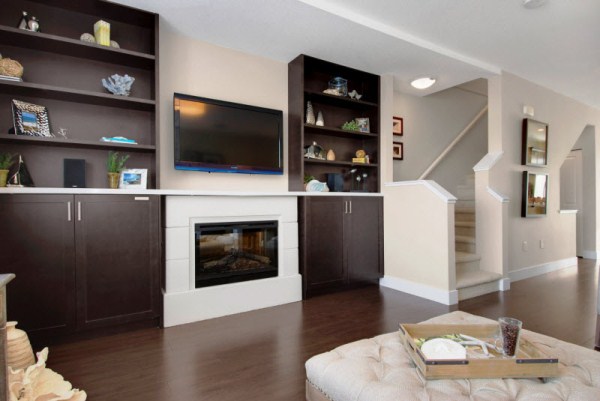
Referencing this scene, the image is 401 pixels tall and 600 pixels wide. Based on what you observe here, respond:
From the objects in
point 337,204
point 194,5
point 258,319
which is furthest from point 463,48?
point 258,319

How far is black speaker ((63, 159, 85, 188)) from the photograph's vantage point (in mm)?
2477

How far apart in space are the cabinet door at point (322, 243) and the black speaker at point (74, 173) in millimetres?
1902

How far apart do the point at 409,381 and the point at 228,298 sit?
198cm

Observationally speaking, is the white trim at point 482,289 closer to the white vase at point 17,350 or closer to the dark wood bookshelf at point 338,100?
the dark wood bookshelf at point 338,100

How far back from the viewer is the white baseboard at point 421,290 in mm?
3133

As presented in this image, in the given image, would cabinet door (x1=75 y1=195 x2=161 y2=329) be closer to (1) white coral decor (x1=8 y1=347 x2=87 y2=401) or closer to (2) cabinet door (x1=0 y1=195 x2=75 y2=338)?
(2) cabinet door (x1=0 y1=195 x2=75 y2=338)

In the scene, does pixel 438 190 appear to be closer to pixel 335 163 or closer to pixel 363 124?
pixel 335 163

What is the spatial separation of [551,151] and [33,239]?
19.7ft

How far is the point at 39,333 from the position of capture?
214 centimetres

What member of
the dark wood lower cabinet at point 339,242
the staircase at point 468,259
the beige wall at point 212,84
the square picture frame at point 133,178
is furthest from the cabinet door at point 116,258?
the staircase at point 468,259

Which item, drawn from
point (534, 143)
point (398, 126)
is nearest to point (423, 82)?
point (398, 126)

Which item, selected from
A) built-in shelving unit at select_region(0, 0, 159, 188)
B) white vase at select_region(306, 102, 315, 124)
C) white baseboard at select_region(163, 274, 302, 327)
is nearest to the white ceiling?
built-in shelving unit at select_region(0, 0, 159, 188)

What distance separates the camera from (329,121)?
3992 mm

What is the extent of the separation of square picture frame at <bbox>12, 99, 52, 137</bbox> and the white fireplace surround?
3.42 ft
